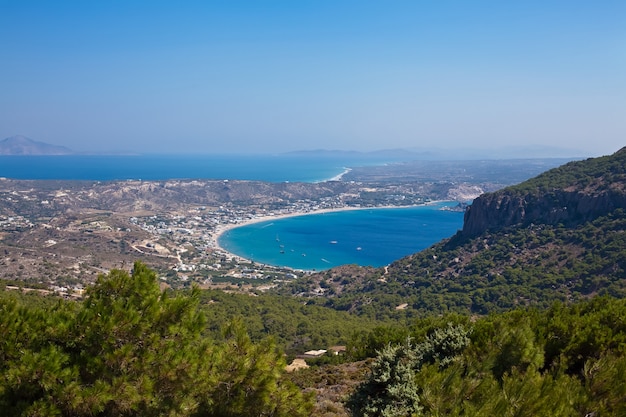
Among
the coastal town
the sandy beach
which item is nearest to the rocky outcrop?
the coastal town

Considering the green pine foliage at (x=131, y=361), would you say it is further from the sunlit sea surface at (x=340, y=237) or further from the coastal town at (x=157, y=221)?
the sunlit sea surface at (x=340, y=237)

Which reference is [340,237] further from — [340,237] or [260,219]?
[260,219]

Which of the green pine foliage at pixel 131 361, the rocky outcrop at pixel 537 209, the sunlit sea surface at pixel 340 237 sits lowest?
the sunlit sea surface at pixel 340 237

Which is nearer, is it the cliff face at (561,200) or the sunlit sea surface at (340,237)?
the cliff face at (561,200)

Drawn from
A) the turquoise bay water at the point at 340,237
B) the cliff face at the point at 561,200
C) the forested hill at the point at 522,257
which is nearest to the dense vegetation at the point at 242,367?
the forested hill at the point at 522,257

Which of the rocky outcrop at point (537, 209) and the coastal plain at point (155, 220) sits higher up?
the rocky outcrop at point (537, 209)

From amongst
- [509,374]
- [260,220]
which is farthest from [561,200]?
[260,220]

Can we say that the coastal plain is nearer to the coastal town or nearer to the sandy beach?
the coastal town
